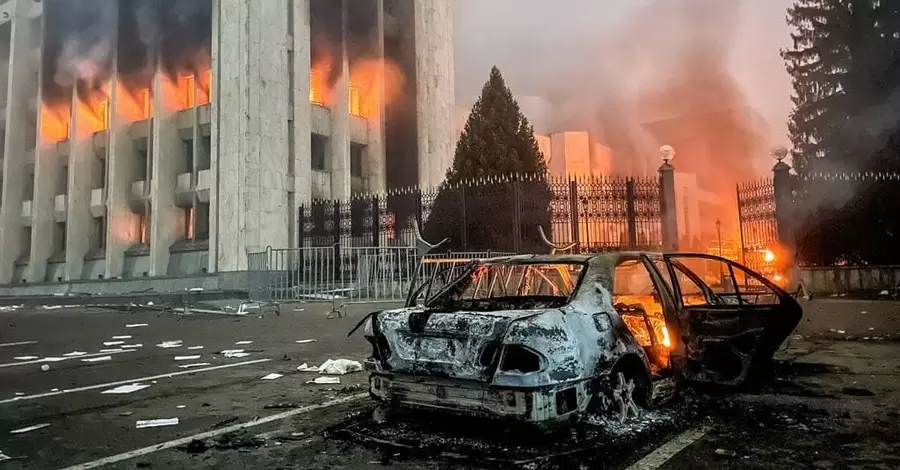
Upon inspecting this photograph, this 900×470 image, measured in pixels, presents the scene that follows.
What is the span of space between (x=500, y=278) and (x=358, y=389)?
174 centimetres

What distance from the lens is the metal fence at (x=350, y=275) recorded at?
45.9ft

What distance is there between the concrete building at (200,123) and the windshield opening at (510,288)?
1532cm

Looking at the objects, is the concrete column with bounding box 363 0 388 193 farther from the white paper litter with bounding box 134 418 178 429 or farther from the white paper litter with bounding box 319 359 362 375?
the white paper litter with bounding box 134 418 178 429

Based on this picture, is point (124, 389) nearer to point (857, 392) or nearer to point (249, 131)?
point (857, 392)

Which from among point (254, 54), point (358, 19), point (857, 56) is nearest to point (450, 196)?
point (254, 54)

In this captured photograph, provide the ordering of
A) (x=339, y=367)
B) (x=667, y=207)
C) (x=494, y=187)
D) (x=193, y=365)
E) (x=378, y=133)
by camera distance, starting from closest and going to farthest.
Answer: (x=339, y=367) < (x=193, y=365) < (x=667, y=207) < (x=494, y=187) < (x=378, y=133)

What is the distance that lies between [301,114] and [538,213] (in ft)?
34.5

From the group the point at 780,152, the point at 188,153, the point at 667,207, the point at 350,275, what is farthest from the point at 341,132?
the point at 780,152

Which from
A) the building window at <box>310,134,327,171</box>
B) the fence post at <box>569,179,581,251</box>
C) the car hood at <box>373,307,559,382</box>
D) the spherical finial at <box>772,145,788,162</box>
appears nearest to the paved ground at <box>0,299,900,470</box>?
the car hood at <box>373,307,559,382</box>

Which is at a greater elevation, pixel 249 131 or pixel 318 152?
pixel 318 152

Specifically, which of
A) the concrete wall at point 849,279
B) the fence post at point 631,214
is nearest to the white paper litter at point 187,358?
Answer: the fence post at point 631,214

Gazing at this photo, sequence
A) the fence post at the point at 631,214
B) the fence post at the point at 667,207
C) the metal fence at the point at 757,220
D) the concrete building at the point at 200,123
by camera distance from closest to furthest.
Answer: the fence post at the point at 667,207 → the fence post at the point at 631,214 → the metal fence at the point at 757,220 → the concrete building at the point at 200,123

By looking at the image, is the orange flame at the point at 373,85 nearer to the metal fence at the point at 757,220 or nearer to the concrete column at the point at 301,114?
the concrete column at the point at 301,114

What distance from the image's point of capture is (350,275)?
48.5 ft
